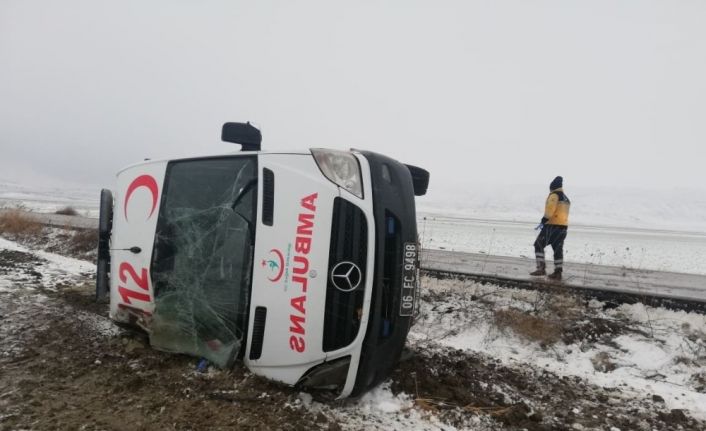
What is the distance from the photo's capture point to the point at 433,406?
254 centimetres

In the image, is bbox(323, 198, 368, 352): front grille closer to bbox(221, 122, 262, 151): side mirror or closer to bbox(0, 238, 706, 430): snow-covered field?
bbox(0, 238, 706, 430): snow-covered field

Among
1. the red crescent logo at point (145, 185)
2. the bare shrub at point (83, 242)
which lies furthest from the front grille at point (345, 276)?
the bare shrub at point (83, 242)

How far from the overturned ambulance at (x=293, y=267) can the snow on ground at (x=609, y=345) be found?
177 cm

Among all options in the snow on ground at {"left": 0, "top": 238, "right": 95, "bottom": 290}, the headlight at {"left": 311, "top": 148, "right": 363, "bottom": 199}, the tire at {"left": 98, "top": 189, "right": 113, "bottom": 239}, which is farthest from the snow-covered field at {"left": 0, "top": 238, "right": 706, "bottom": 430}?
the headlight at {"left": 311, "top": 148, "right": 363, "bottom": 199}

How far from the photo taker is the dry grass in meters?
10.8

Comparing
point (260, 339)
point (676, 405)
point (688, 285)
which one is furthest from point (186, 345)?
point (688, 285)

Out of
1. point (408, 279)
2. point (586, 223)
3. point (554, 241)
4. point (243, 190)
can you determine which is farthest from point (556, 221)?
point (586, 223)

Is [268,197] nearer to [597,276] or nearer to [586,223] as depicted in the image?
[597,276]

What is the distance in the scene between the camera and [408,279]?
246 centimetres

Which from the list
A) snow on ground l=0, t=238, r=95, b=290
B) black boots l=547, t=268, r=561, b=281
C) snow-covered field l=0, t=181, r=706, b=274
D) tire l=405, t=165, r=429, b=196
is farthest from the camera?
snow-covered field l=0, t=181, r=706, b=274

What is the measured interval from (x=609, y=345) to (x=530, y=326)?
73cm

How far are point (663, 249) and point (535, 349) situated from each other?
13125 millimetres

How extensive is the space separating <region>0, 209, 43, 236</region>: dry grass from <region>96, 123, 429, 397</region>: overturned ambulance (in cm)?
1060

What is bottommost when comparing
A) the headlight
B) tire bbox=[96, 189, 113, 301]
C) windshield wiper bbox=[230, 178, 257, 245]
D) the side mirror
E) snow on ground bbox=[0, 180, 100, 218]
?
snow on ground bbox=[0, 180, 100, 218]
